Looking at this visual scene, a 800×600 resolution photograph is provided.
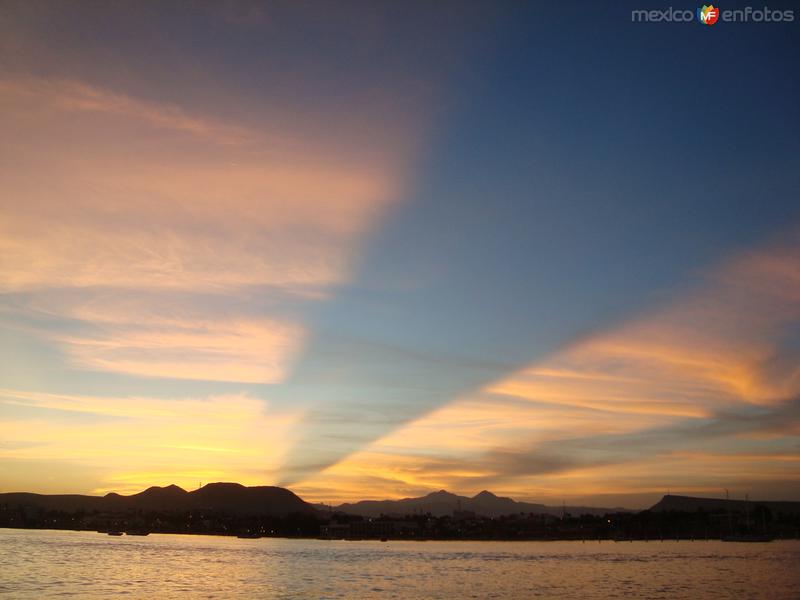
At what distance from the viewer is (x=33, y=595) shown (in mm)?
63375

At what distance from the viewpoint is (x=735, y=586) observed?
80.3m

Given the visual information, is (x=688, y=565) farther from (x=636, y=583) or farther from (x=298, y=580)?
(x=298, y=580)

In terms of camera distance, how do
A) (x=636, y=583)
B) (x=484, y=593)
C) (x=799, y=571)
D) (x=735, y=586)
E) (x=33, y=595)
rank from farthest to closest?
(x=799, y=571)
(x=636, y=583)
(x=735, y=586)
(x=484, y=593)
(x=33, y=595)

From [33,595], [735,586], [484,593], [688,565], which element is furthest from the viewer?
[688,565]

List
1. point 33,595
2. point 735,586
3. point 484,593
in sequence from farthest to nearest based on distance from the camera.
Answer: point 735,586 → point 484,593 → point 33,595

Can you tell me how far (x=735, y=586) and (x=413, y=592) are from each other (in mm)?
36023

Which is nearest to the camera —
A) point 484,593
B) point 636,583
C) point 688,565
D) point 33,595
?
point 33,595

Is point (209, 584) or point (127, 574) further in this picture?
point (127, 574)

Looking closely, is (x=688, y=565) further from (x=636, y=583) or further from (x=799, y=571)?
(x=636, y=583)

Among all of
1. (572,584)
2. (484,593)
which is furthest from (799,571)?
(484,593)

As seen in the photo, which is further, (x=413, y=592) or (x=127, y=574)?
(x=127, y=574)

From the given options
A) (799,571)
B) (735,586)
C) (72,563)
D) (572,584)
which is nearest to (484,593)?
(572,584)

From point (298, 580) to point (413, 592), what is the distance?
778 inches

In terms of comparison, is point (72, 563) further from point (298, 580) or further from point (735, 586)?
point (735, 586)
